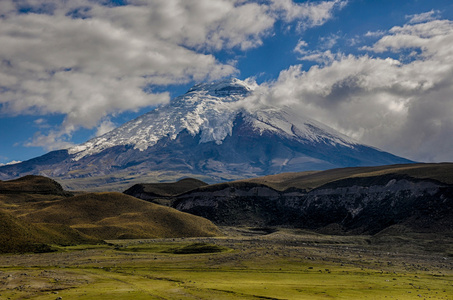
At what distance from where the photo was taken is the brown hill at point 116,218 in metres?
142

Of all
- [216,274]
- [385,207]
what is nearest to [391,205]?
[385,207]

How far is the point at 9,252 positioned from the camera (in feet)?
303

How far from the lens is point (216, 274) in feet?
219

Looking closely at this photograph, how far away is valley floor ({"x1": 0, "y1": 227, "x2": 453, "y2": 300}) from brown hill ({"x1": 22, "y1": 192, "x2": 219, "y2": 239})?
1094 inches

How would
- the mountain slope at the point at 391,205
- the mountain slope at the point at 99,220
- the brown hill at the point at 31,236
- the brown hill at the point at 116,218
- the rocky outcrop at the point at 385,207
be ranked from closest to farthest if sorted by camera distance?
the brown hill at the point at 31,236, the mountain slope at the point at 99,220, the brown hill at the point at 116,218, the rocky outcrop at the point at 385,207, the mountain slope at the point at 391,205

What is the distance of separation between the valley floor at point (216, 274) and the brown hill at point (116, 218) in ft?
91.2

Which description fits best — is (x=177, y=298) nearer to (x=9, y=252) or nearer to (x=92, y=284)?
(x=92, y=284)

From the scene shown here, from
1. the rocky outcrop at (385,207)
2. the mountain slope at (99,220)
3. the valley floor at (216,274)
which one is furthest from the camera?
the rocky outcrop at (385,207)

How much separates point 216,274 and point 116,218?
317ft

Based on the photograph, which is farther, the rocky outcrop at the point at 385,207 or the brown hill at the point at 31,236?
the rocky outcrop at the point at 385,207

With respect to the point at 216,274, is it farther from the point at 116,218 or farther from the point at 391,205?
the point at 391,205

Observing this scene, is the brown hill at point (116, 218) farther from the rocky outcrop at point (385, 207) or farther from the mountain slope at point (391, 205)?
the rocky outcrop at point (385, 207)

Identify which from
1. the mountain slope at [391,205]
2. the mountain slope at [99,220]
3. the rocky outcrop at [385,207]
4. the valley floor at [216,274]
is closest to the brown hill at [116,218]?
the mountain slope at [99,220]

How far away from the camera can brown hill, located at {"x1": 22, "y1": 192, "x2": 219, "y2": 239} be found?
141750 mm
